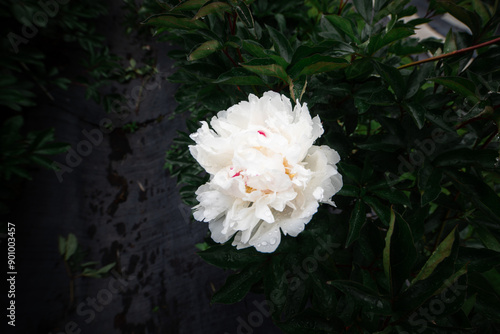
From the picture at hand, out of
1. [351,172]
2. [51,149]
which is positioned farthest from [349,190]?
[51,149]

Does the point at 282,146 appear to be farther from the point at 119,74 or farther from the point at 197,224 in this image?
the point at 119,74

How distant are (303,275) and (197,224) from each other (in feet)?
2.96

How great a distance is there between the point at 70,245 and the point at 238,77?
56.7 inches

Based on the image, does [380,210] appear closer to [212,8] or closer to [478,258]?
[478,258]

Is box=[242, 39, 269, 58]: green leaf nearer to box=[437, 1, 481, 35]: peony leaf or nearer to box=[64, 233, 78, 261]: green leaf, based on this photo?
box=[437, 1, 481, 35]: peony leaf

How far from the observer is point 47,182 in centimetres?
148

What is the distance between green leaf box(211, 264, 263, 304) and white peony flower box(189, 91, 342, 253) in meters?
0.16

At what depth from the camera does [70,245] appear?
1394mm

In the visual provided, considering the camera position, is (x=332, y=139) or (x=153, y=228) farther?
(x=153, y=228)

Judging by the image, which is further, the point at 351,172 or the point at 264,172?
the point at 351,172

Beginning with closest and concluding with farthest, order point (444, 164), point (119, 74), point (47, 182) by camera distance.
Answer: point (444, 164), point (47, 182), point (119, 74)

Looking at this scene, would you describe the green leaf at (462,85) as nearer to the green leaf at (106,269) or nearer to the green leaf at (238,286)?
the green leaf at (238,286)

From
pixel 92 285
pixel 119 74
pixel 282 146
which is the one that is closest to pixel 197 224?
pixel 92 285

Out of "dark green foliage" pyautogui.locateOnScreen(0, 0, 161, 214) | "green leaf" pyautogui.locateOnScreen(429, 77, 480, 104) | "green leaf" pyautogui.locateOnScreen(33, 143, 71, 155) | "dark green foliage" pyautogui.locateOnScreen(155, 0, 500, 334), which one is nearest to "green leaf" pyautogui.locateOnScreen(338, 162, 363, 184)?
"dark green foliage" pyautogui.locateOnScreen(155, 0, 500, 334)
